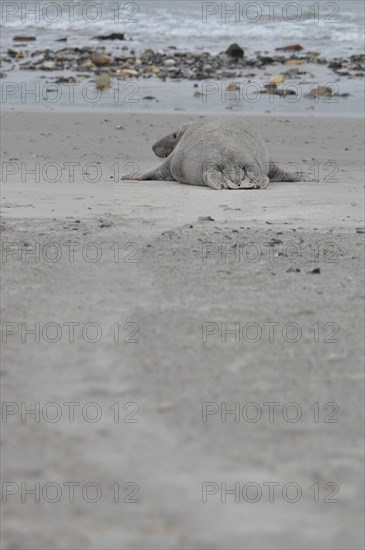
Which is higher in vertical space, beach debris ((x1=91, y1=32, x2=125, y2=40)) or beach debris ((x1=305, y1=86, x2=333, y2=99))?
beach debris ((x1=91, y1=32, x2=125, y2=40))

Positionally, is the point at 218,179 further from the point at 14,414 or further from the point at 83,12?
the point at 83,12

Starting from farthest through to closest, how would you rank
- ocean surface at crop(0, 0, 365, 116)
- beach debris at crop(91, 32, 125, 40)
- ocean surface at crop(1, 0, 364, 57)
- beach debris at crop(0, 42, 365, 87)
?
beach debris at crop(91, 32, 125, 40)
ocean surface at crop(1, 0, 364, 57)
beach debris at crop(0, 42, 365, 87)
ocean surface at crop(0, 0, 365, 116)

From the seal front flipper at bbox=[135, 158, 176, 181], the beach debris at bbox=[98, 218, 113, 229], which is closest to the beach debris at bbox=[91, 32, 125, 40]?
the seal front flipper at bbox=[135, 158, 176, 181]

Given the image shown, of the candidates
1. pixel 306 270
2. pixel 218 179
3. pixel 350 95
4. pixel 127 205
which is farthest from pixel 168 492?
pixel 350 95

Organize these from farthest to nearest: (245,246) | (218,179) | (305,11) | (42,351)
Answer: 1. (305,11)
2. (218,179)
3. (245,246)
4. (42,351)

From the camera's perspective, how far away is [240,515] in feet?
9.88

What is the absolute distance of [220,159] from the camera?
28.0 ft

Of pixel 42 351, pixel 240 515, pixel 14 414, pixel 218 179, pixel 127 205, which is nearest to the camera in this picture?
pixel 240 515

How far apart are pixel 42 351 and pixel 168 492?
47.0 inches

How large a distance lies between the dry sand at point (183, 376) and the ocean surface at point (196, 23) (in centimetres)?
1474

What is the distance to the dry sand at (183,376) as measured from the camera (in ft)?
9.84

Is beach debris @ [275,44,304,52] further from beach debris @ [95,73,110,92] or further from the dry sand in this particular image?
the dry sand

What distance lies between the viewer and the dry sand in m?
3.00

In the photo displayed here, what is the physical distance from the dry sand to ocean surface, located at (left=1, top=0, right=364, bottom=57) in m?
14.7
